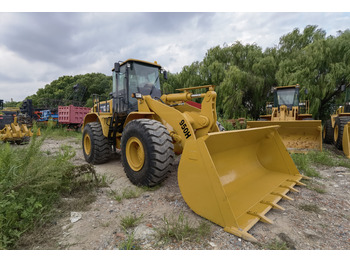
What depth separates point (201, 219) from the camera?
7.70 feet

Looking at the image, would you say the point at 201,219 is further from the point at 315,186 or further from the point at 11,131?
the point at 11,131

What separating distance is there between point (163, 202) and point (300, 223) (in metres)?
1.75

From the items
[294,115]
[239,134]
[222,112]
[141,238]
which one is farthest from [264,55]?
[141,238]

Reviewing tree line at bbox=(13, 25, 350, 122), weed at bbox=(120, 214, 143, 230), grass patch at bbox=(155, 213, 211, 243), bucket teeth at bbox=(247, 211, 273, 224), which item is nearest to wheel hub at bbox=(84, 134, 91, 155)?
weed at bbox=(120, 214, 143, 230)

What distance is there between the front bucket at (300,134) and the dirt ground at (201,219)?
250 centimetres

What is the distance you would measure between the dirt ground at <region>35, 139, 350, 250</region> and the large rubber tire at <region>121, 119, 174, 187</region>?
0.81 feet

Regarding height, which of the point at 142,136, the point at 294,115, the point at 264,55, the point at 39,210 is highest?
the point at 264,55

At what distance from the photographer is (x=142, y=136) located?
10.6 ft

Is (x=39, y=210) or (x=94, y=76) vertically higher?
(x=94, y=76)

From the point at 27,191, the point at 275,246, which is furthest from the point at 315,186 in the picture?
the point at 27,191

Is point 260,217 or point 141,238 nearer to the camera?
point 141,238

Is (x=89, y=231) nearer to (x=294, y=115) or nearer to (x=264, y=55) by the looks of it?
(x=294, y=115)

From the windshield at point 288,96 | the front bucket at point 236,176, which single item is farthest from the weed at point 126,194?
the windshield at point 288,96

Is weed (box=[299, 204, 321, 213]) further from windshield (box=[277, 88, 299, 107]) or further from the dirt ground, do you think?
windshield (box=[277, 88, 299, 107])
